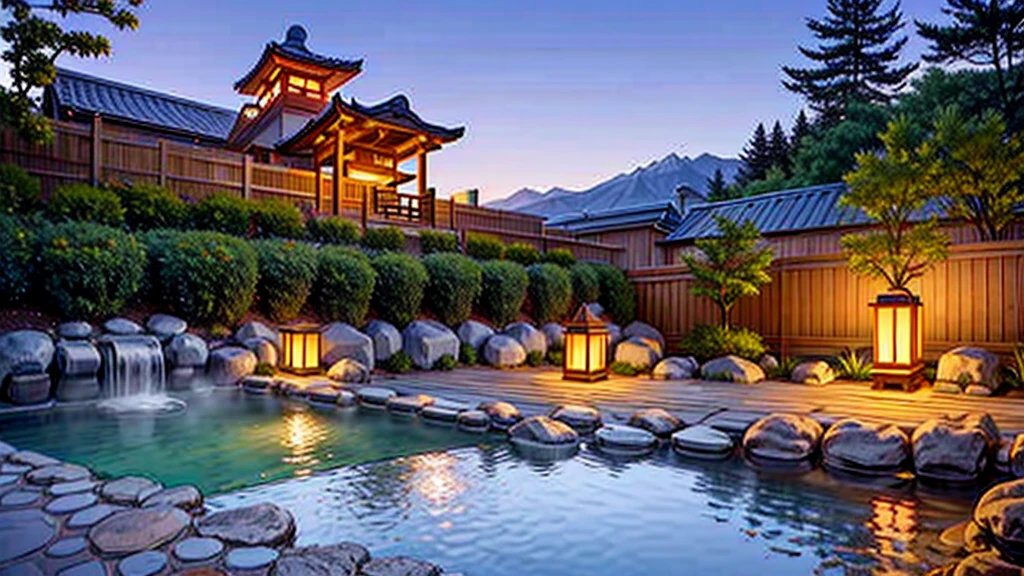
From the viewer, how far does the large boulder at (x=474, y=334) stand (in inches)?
395

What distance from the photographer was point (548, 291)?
11375mm

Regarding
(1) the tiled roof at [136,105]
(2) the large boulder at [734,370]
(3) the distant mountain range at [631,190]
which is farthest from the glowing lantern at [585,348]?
A: (3) the distant mountain range at [631,190]

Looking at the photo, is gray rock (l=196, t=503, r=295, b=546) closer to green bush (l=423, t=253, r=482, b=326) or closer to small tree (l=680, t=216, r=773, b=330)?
green bush (l=423, t=253, r=482, b=326)

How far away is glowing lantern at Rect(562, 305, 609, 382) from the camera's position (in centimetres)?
759

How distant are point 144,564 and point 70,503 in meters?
1.00

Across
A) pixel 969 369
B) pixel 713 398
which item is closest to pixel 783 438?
pixel 713 398

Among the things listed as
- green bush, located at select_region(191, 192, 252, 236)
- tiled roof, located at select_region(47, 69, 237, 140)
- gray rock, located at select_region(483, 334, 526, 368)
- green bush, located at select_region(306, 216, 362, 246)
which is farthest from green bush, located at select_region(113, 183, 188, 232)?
tiled roof, located at select_region(47, 69, 237, 140)

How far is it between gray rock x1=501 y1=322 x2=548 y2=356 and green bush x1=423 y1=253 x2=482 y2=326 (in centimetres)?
92

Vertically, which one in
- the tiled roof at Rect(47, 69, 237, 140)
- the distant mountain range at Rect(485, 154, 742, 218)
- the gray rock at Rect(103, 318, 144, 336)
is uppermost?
the distant mountain range at Rect(485, 154, 742, 218)

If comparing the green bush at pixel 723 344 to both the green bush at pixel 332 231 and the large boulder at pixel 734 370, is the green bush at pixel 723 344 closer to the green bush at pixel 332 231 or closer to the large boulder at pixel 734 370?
the large boulder at pixel 734 370

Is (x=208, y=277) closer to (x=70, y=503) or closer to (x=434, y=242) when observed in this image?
(x=434, y=242)

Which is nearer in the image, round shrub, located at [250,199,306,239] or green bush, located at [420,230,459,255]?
round shrub, located at [250,199,306,239]

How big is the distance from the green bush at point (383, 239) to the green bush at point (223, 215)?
7.66ft

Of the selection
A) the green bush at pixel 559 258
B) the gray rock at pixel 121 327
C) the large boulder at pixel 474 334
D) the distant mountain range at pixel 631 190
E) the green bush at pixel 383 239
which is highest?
the distant mountain range at pixel 631 190
